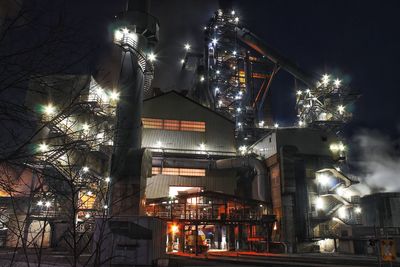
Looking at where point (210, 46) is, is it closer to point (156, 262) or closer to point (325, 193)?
point (325, 193)

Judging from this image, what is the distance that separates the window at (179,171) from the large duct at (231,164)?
602mm

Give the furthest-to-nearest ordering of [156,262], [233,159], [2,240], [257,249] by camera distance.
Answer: [233,159] → [257,249] → [2,240] → [156,262]

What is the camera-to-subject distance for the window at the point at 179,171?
35.6 metres

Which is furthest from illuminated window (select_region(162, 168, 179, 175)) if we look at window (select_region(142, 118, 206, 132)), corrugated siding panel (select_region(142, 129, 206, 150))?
window (select_region(142, 118, 206, 132))

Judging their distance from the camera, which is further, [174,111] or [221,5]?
[221,5]

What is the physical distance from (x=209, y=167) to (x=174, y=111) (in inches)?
328

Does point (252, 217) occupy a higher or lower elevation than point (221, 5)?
lower

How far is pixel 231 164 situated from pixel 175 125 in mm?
8545

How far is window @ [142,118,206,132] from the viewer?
37812 millimetres

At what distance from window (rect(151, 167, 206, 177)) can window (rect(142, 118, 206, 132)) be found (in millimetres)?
5227

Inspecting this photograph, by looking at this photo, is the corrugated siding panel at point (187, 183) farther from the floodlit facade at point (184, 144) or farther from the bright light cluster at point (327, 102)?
the bright light cluster at point (327, 102)

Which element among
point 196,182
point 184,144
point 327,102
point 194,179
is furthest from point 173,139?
point 327,102

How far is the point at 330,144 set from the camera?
124ft

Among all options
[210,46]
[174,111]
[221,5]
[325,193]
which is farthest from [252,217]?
[221,5]
